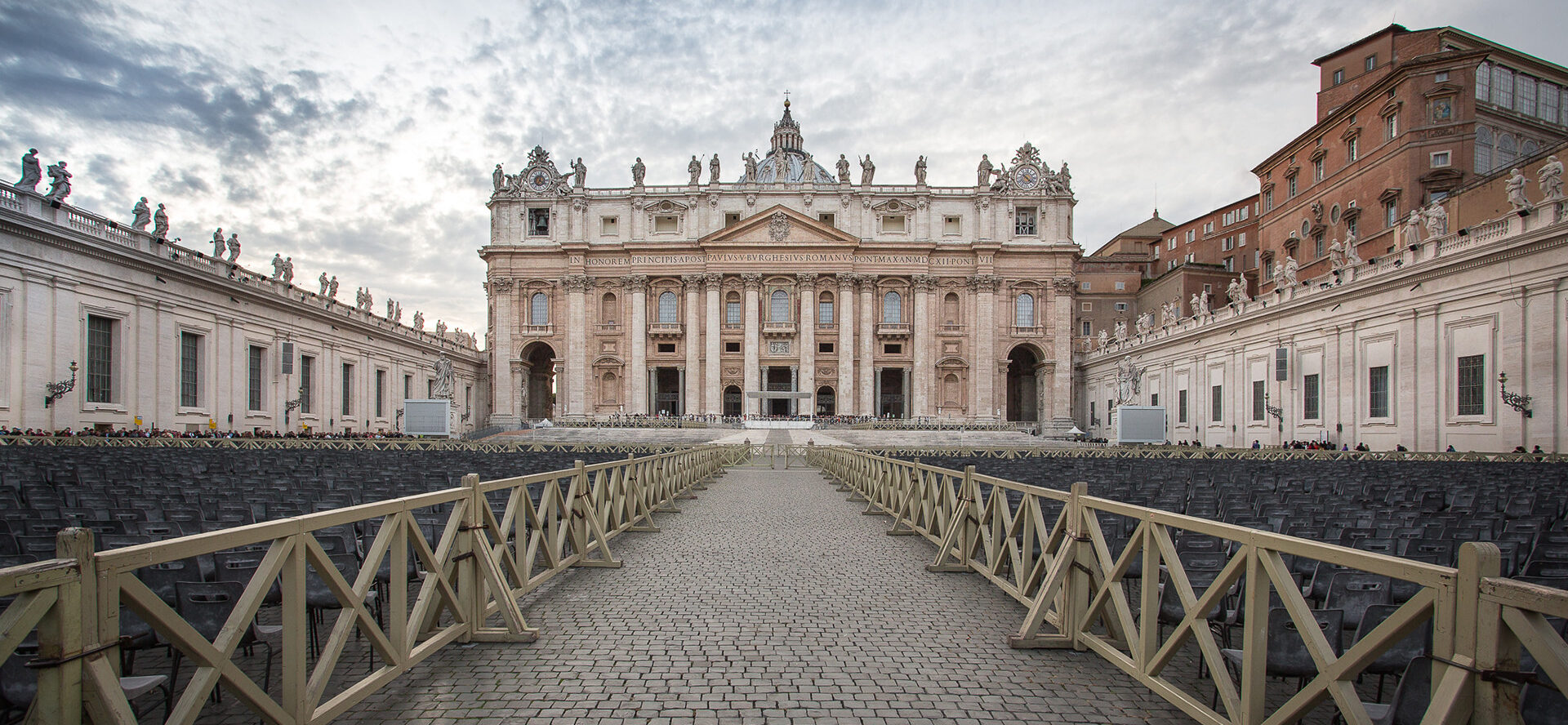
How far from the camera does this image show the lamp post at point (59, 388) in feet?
81.3

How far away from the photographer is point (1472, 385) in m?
24.5

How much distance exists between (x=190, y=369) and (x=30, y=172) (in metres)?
9.87

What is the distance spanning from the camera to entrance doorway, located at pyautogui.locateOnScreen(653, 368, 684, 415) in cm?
6694

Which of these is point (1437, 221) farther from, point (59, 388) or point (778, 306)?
point (59, 388)

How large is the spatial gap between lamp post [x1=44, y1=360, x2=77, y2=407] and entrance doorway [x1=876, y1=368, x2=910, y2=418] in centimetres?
5157

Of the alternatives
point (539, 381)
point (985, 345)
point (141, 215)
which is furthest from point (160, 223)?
point (985, 345)

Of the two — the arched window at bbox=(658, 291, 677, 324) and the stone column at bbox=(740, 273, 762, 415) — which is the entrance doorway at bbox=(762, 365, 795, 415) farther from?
the arched window at bbox=(658, 291, 677, 324)

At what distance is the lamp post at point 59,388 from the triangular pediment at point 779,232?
42572 millimetres

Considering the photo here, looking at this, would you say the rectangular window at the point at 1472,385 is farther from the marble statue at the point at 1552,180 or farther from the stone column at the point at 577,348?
the stone column at the point at 577,348

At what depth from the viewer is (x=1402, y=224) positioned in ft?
116

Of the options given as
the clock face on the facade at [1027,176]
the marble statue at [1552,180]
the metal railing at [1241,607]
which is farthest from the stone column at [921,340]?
the metal railing at [1241,607]

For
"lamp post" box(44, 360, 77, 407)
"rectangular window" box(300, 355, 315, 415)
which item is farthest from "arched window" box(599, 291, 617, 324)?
"lamp post" box(44, 360, 77, 407)

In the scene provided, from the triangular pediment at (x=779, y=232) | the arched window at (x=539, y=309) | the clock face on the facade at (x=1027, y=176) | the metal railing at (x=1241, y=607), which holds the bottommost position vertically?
the metal railing at (x=1241, y=607)

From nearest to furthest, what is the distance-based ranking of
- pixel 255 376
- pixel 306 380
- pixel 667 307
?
pixel 255 376, pixel 306 380, pixel 667 307
